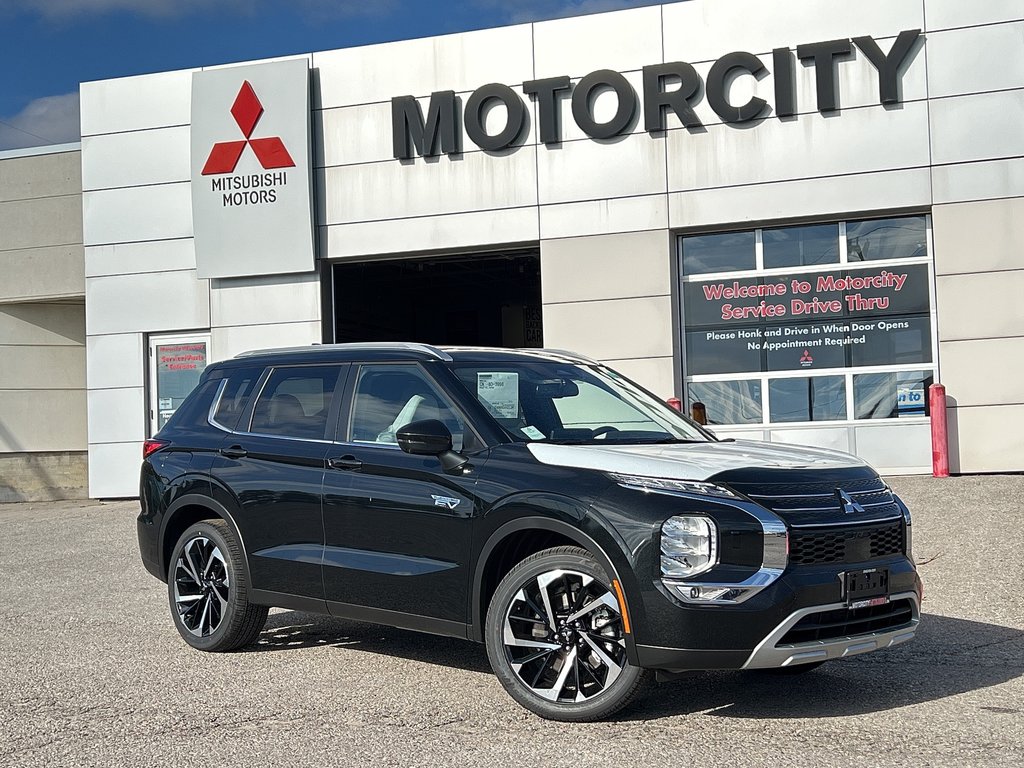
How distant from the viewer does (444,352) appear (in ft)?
21.5

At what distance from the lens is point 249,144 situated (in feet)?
60.8

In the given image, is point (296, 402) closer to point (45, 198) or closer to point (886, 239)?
point (886, 239)

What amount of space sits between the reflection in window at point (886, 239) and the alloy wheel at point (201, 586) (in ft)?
37.4

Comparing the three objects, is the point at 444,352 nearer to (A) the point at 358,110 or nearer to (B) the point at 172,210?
(A) the point at 358,110

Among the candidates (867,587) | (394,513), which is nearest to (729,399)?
(394,513)

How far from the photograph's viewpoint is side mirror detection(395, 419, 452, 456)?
5852 mm

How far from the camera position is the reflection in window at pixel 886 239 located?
16.0 meters

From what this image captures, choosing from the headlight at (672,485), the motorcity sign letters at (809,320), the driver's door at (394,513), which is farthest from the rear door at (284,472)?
the motorcity sign letters at (809,320)

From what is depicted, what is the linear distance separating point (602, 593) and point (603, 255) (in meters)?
12.0

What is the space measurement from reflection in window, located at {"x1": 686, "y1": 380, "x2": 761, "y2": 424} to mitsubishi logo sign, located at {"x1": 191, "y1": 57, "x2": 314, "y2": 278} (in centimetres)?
623

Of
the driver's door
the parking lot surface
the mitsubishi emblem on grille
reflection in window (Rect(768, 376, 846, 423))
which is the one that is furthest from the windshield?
reflection in window (Rect(768, 376, 846, 423))

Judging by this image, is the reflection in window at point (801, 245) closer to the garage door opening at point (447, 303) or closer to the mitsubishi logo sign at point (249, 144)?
the garage door opening at point (447, 303)

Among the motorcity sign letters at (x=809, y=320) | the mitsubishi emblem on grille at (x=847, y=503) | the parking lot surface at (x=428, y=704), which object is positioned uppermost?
the motorcity sign letters at (x=809, y=320)

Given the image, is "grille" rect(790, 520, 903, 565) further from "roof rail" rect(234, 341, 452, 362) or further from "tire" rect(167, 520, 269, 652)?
"tire" rect(167, 520, 269, 652)
